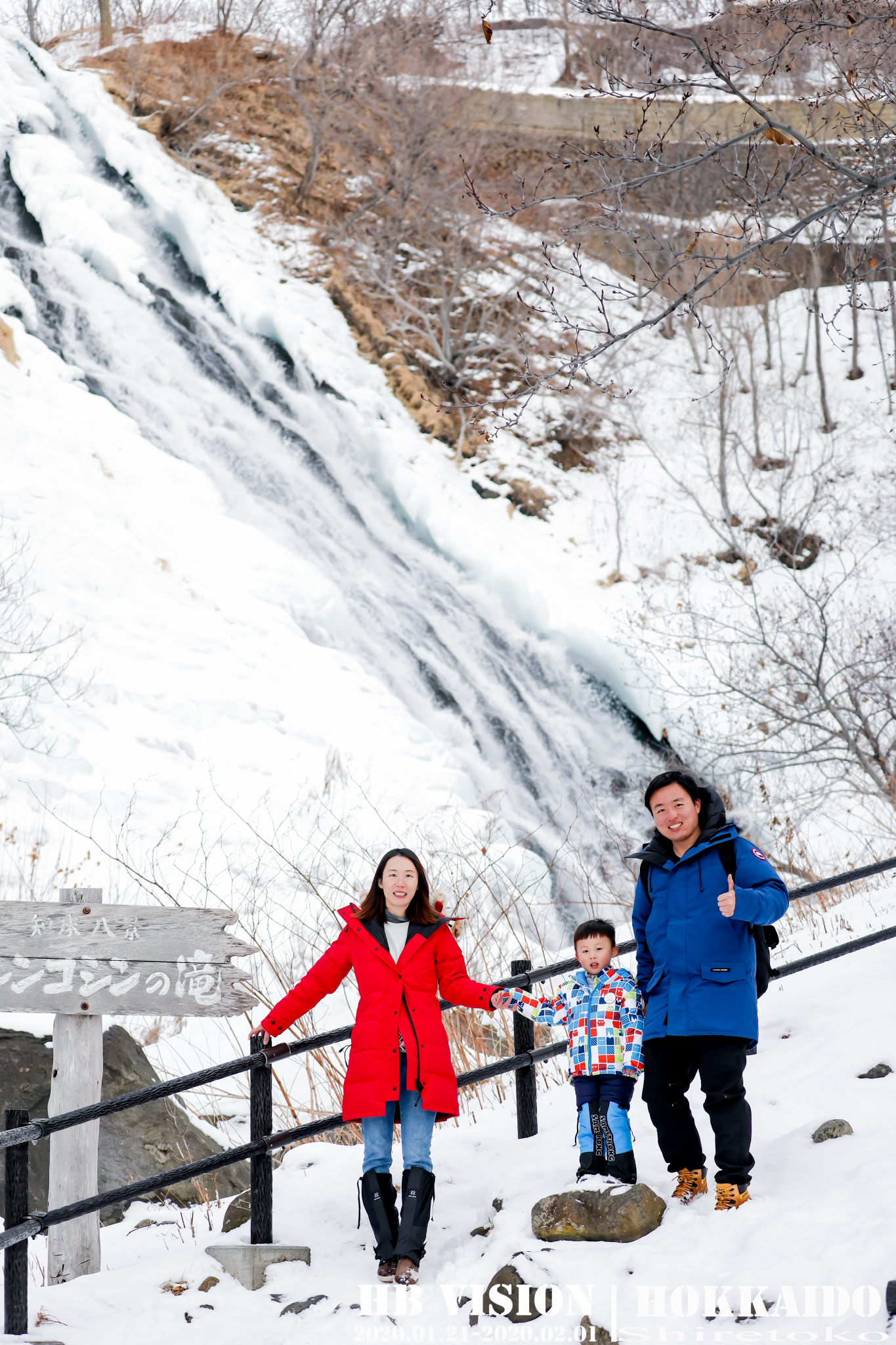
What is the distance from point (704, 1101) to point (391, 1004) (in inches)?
41.3

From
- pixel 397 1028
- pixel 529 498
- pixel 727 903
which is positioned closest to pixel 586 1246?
pixel 397 1028

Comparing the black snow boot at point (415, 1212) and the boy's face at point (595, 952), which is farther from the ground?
the boy's face at point (595, 952)

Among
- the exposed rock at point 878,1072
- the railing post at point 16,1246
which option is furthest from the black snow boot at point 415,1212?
the exposed rock at point 878,1072

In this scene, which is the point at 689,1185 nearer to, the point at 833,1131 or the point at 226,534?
the point at 833,1131

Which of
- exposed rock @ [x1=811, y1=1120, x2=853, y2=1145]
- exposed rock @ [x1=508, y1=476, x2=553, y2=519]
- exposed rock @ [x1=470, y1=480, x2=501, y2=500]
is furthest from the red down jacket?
exposed rock @ [x1=508, y1=476, x2=553, y2=519]

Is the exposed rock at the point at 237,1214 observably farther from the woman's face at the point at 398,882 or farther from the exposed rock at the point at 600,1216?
the woman's face at the point at 398,882

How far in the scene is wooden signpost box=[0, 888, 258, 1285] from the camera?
3.51 m

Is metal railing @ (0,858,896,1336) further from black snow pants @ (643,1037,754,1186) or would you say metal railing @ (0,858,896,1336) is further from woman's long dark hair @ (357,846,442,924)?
black snow pants @ (643,1037,754,1186)

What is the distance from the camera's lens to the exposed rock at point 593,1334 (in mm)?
2580

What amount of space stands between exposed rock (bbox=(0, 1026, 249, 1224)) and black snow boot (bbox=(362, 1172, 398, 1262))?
2.23 m

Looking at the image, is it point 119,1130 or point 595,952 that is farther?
point 119,1130

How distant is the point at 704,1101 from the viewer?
3129 millimetres

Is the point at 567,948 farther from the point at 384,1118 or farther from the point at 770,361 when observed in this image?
the point at 770,361

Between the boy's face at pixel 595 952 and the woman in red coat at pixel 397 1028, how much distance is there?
34 cm
